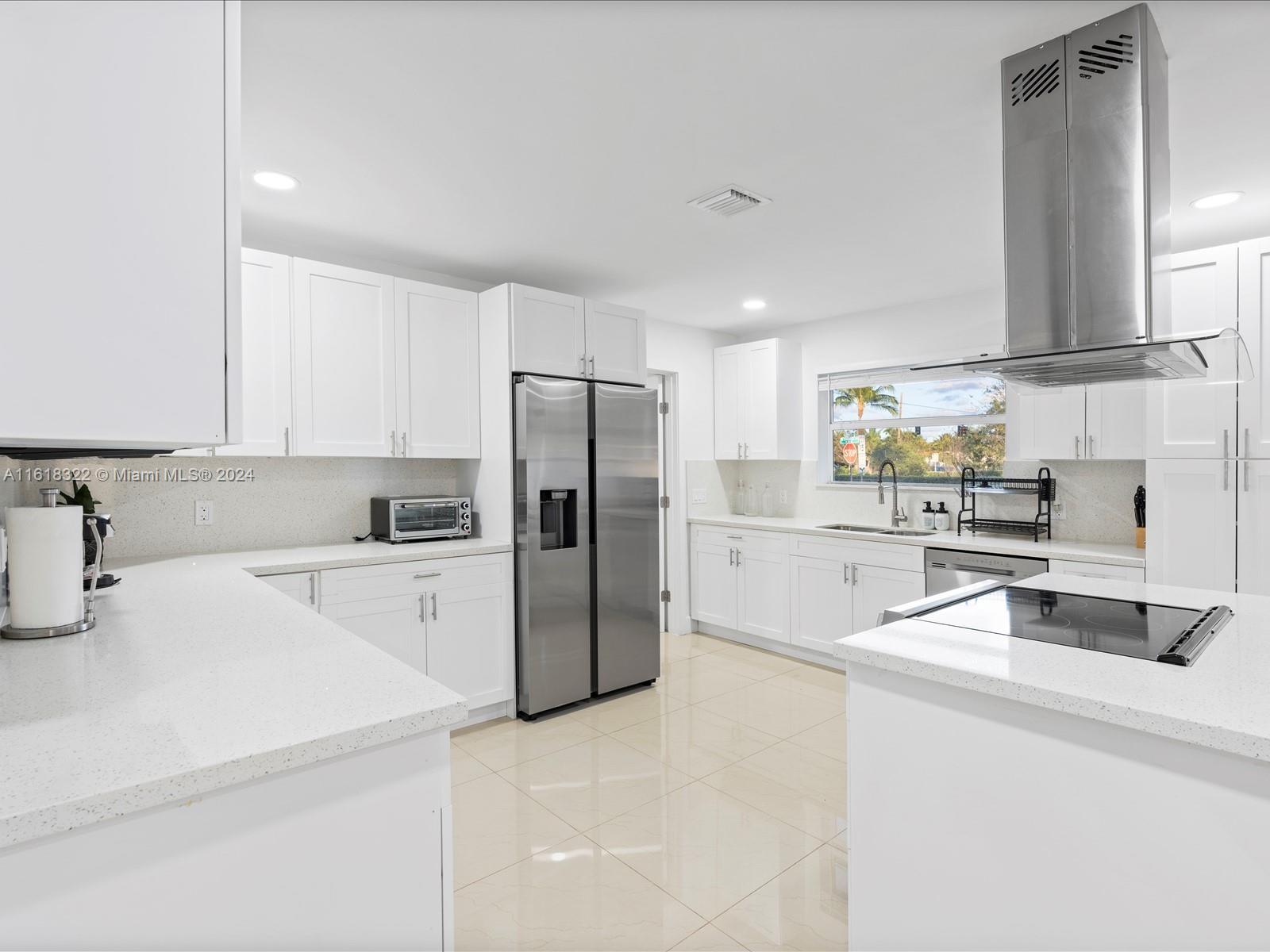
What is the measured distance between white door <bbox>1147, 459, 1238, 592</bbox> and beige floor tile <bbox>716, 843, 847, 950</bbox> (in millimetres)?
2031

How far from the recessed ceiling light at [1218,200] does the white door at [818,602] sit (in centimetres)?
240

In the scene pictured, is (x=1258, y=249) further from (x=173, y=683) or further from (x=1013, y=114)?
(x=173, y=683)

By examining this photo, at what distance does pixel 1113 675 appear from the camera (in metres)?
1.33

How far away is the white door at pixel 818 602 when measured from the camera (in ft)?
13.8

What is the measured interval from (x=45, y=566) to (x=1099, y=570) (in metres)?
3.93

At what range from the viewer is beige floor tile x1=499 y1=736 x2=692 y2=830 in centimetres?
261

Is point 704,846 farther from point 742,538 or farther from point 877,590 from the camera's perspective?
point 742,538

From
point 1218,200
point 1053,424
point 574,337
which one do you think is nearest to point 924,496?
point 1053,424

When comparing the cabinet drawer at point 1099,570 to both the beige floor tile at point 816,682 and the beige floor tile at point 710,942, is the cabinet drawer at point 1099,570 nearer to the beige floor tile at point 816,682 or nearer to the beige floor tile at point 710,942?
the beige floor tile at point 816,682

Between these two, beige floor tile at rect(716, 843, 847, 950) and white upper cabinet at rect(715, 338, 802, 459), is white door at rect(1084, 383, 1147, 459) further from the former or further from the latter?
beige floor tile at rect(716, 843, 847, 950)

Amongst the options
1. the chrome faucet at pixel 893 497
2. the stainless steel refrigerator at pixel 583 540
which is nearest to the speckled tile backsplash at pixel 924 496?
the chrome faucet at pixel 893 497

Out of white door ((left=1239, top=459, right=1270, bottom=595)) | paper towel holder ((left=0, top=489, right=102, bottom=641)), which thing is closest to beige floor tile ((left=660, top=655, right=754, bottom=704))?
white door ((left=1239, top=459, right=1270, bottom=595))

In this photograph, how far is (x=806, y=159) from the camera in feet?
7.80

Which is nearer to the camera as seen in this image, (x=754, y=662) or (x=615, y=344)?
(x=615, y=344)
